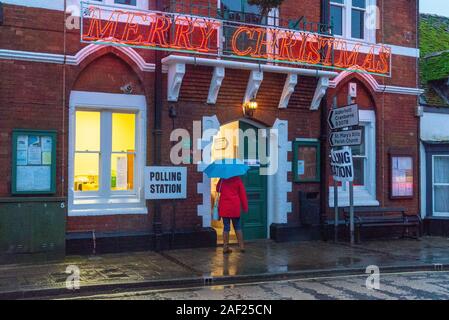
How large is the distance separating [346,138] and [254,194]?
2.54m

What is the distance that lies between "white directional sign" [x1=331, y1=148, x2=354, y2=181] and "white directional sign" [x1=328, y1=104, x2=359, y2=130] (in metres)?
0.61

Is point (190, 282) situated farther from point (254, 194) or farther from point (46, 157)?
point (254, 194)

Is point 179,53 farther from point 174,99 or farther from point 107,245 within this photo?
point 107,245

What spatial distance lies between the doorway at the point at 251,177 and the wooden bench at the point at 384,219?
7.18 ft

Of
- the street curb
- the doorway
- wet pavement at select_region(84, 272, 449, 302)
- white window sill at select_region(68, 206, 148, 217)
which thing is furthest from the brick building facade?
wet pavement at select_region(84, 272, 449, 302)

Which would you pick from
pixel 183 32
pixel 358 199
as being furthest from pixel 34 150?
pixel 358 199

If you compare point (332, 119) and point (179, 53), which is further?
point (332, 119)

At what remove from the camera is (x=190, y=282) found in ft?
29.0

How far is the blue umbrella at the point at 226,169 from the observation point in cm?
1113

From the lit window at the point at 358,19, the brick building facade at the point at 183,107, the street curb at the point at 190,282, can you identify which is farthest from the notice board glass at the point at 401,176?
the street curb at the point at 190,282

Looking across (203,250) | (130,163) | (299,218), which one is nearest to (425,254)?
(299,218)

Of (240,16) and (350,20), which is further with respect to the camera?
(350,20)

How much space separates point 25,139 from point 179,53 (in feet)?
12.0

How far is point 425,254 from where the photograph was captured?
11805 millimetres
